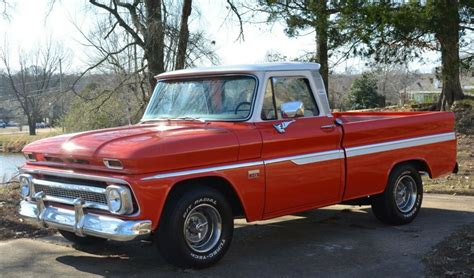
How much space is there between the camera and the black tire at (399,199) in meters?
6.96

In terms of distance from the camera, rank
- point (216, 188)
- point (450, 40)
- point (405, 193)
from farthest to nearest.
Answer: point (450, 40)
point (405, 193)
point (216, 188)

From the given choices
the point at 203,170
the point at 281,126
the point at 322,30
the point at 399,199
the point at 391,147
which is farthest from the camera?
the point at 322,30

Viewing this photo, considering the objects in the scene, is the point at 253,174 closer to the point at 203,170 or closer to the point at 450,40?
the point at 203,170

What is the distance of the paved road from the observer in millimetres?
5254

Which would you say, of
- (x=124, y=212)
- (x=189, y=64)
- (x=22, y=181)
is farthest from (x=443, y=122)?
(x=189, y=64)

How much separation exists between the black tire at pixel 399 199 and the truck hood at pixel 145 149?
2.48 meters

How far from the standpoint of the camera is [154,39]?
1459 centimetres

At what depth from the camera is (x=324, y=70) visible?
16844 millimetres

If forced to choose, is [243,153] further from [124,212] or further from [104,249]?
[104,249]

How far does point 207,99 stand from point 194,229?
4.98 ft

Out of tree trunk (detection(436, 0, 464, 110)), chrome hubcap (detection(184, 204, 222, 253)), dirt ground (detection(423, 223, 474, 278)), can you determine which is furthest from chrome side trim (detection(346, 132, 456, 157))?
tree trunk (detection(436, 0, 464, 110))

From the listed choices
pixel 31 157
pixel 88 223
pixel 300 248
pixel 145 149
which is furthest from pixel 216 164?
pixel 31 157

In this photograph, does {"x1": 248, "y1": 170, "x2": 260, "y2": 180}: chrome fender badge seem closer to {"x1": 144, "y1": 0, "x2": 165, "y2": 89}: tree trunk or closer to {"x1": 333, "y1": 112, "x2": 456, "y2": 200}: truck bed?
{"x1": 333, "y1": 112, "x2": 456, "y2": 200}: truck bed

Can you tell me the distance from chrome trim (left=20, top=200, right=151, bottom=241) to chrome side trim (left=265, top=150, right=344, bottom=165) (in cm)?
154
